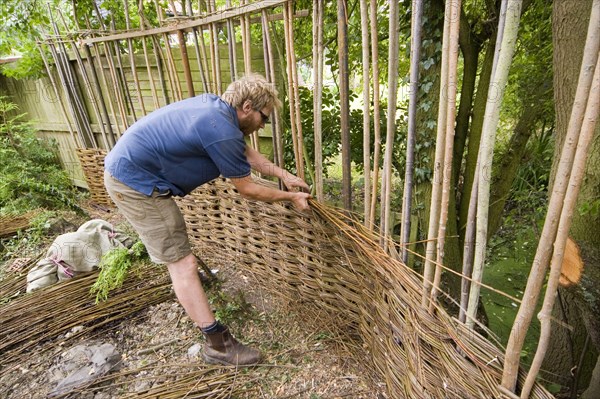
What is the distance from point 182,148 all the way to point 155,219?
48 centimetres

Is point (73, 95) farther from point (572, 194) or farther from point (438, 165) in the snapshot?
point (572, 194)

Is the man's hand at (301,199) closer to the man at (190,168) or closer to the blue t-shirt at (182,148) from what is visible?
the man at (190,168)

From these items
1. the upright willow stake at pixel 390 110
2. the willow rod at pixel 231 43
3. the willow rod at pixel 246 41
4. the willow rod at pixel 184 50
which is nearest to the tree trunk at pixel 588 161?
the upright willow stake at pixel 390 110

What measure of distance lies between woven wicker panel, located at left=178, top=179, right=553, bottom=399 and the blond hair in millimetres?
717

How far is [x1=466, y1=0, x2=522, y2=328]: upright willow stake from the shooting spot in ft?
2.78

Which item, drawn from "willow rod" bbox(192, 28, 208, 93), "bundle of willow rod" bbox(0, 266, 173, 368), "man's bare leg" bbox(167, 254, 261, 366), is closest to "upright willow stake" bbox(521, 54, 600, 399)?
"man's bare leg" bbox(167, 254, 261, 366)

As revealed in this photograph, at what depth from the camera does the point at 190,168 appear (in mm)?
1788

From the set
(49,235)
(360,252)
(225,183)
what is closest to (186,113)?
(225,183)

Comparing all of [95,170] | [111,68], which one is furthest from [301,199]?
[95,170]

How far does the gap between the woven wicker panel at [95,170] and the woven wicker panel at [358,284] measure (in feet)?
6.02

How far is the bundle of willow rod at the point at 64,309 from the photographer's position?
220 cm

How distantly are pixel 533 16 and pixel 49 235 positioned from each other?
467cm

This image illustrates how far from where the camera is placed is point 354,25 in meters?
2.20

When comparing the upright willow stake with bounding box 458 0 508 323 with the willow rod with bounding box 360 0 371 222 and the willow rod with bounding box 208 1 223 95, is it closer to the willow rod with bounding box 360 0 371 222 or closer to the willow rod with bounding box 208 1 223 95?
the willow rod with bounding box 360 0 371 222
